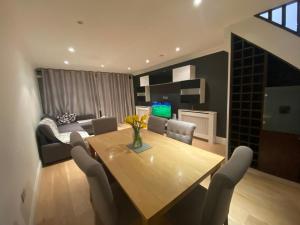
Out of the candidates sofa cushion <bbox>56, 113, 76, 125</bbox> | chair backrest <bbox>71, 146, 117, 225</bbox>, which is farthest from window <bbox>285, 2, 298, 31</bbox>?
sofa cushion <bbox>56, 113, 76, 125</bbox>

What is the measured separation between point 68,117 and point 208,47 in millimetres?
4921

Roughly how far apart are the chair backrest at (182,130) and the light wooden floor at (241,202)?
812mm

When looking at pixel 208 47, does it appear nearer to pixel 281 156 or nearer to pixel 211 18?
pixel 211 18

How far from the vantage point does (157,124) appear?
7.57ft

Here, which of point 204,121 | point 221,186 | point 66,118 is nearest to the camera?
point 221,186

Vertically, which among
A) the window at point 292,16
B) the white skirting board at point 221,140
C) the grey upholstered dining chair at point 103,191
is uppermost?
the window at point 292,16

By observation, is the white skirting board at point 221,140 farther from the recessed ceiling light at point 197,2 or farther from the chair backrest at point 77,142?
the chair backrest at point 77,142

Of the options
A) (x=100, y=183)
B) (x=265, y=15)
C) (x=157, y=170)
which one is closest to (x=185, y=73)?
(x=265, y=15)

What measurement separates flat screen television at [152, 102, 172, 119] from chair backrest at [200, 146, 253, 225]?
3.68 meters

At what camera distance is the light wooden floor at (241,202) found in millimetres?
1448

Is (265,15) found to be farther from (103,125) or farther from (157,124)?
(103,125)

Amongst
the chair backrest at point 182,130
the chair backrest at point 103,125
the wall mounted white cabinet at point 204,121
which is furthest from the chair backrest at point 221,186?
the wall mounted white cabinet at point 204,121

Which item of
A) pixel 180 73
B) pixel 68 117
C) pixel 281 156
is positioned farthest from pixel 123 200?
pixel 68 117

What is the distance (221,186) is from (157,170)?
539 mm
